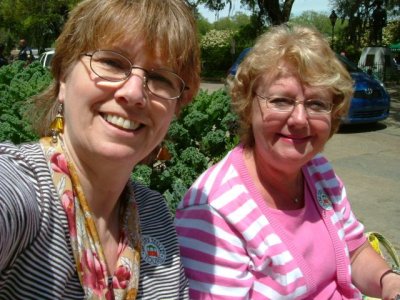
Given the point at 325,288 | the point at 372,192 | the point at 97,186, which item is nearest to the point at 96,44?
the point at 97,186

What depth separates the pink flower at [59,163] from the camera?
1.40 m

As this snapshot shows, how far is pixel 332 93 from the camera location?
7.51ft

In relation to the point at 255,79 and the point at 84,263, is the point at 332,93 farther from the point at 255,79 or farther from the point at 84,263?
the point at 84,263

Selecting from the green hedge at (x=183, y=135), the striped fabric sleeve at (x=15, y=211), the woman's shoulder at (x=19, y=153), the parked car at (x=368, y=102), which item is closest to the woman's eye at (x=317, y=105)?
the green hedge at (x=183, y=135)

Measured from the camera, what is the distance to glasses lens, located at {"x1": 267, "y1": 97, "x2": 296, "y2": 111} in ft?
7.23

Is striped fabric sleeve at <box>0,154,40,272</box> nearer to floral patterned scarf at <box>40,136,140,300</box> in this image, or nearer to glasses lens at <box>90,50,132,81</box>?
floral patterned scarf at <box>40,136,140,300</box>

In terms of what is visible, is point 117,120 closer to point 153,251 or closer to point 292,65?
point 153,251

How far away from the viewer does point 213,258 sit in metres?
1.96

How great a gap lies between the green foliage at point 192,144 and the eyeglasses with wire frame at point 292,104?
3.01 feet

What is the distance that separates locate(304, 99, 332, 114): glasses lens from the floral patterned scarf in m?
1.08

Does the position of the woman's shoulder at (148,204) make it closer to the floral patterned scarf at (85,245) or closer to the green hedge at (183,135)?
the floral patterned scarf at (85,245)

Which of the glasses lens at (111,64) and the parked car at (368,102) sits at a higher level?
the glasses lens at (111,64)

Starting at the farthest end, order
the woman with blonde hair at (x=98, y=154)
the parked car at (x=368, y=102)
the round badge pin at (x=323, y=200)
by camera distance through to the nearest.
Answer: the parked car at (x=368, y=102) < the round badge pin at (x=323, y=200) < the woman with blonde hair at (x=98, y=154)

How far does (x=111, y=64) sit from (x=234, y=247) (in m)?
0.89
